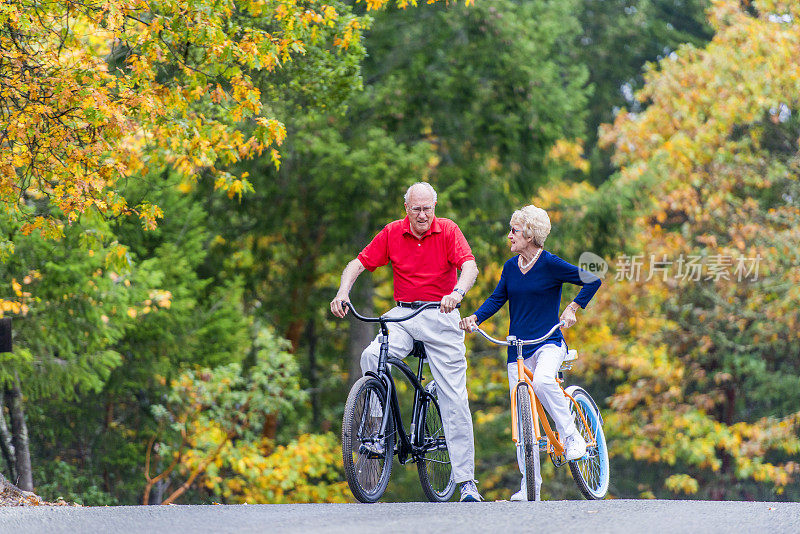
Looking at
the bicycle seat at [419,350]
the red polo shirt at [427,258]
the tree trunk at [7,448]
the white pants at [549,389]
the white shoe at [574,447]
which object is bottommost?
the tree trunk at [7,448]

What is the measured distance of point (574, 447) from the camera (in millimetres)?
7098

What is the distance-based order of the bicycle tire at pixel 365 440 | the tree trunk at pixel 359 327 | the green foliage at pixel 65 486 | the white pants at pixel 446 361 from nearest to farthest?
the bicycle tire at pixel 365 440 → the white pants at pixel 446 361 → the green foliage at pixel 65 486 → the tree trunk at pixel 359 327

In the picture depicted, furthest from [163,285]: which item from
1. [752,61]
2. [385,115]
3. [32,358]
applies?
[752,61]

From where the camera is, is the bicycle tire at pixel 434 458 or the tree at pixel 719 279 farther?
the tree at pixel 719 279

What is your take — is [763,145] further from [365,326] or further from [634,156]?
[365,326]

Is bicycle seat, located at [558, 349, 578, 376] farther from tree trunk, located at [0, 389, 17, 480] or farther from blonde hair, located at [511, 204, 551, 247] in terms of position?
tree trunk, located at [0, 389, 17, 480]

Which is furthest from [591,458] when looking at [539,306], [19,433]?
[19,433]

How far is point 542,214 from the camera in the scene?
7207mm

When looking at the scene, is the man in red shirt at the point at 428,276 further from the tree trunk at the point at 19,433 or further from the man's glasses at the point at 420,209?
the tree trunk at the point at 19,433

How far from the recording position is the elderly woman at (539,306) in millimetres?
7066

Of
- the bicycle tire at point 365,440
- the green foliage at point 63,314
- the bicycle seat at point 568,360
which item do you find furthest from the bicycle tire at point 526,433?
the green foliage at point 63,314

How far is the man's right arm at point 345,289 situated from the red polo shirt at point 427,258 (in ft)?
0.53

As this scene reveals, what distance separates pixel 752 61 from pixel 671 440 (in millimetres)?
6594

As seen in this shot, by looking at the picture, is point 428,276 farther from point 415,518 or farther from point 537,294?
point 415,518
